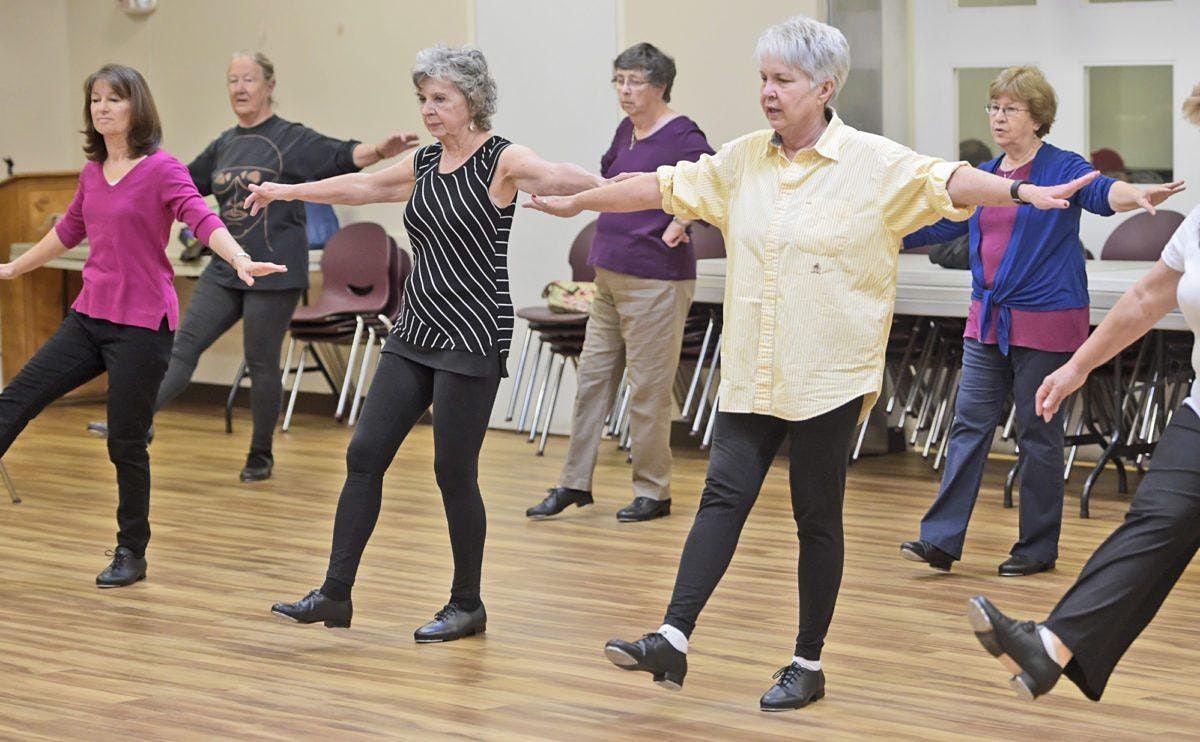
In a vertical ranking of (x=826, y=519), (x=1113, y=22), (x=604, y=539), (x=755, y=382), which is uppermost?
(x=1113, y=22)

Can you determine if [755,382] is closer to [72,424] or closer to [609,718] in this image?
[609,718]

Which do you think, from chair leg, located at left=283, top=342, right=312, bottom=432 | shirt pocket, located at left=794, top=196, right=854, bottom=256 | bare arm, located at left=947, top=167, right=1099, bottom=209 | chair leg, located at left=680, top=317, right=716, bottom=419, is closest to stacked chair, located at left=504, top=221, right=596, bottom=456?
chair leg, located at left=680, top=317, right=716, bottom=419

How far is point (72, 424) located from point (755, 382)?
20.0 ft

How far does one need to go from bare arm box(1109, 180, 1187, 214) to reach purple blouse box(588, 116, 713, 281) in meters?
1.87

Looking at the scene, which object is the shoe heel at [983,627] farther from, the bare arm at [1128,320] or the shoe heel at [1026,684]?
the bare arm at [1128,320]

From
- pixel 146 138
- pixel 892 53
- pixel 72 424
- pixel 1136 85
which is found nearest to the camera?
pixel 146 138

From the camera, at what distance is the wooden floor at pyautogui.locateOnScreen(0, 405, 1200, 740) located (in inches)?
151

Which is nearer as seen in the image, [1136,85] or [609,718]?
[609,718]

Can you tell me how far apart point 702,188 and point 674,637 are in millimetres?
990

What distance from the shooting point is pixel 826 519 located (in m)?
3.86

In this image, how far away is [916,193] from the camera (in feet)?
12.1

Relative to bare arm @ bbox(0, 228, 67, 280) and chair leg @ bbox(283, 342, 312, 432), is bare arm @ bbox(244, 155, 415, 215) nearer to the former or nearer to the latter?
bare arm @ bbox(0, 228, 67, 280)

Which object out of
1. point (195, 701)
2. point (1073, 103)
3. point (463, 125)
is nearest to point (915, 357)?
point (1073, 103)

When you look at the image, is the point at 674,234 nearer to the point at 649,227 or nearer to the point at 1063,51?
the point at 649,227
